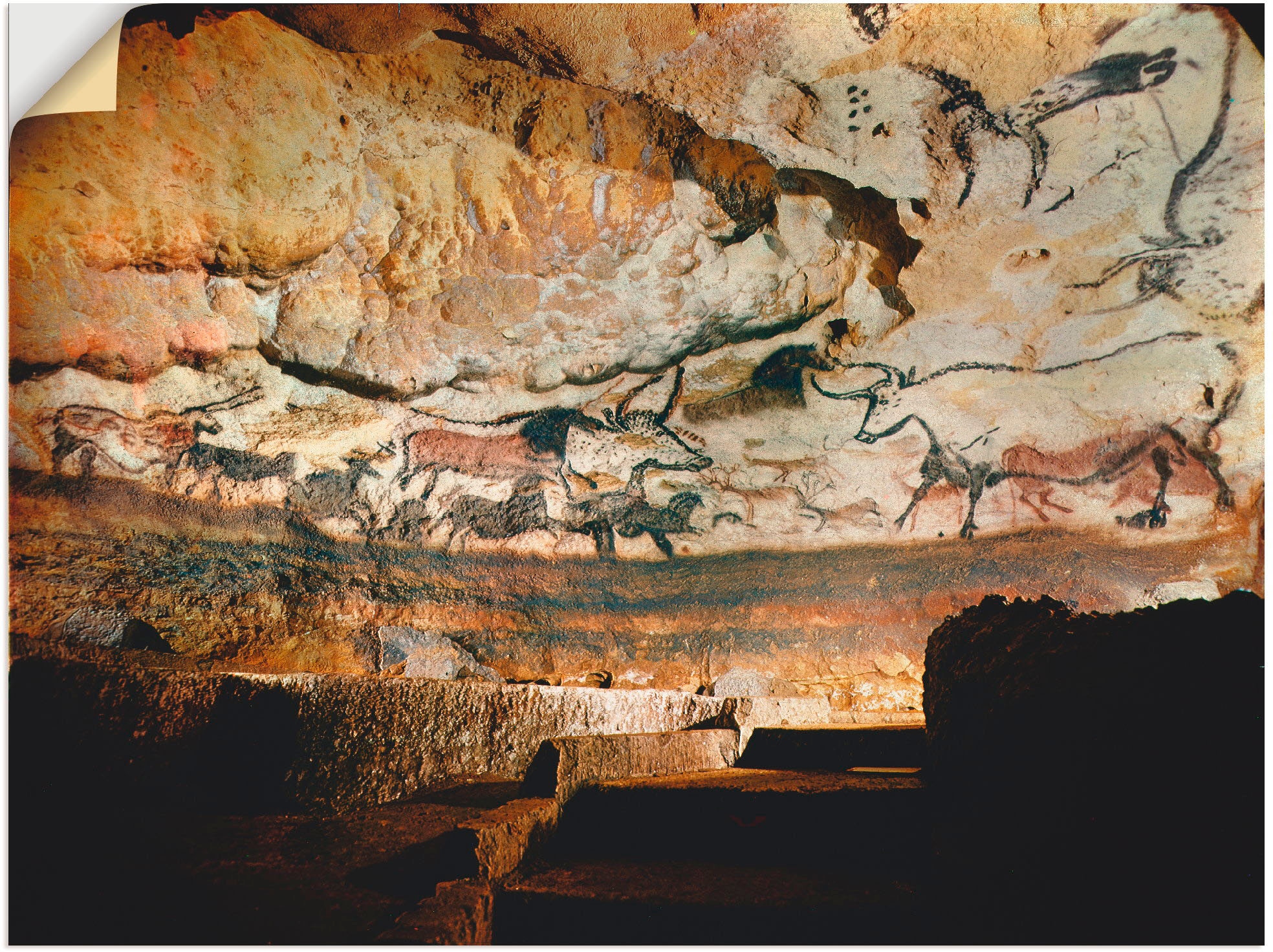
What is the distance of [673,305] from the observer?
4.00m

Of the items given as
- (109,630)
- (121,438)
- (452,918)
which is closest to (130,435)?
(121,438)

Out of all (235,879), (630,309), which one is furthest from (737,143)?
(235,879)

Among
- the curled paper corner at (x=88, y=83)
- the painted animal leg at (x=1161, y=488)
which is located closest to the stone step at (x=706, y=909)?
the curled paper corner at (x=88, y=83)

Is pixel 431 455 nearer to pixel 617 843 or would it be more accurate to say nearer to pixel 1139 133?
pixel 617 843

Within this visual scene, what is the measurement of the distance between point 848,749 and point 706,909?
157 cm

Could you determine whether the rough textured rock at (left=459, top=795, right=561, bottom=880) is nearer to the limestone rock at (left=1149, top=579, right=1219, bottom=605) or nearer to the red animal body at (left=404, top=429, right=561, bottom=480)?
the red animal body at (left=404, top=429, right=561, bottom=480)

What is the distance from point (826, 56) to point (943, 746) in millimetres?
2523

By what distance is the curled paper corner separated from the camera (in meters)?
1.96

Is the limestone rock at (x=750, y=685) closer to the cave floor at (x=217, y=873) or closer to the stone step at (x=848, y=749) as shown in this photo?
the stone step at (x=848, y=749)

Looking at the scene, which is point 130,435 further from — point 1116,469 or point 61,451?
point 1116,469

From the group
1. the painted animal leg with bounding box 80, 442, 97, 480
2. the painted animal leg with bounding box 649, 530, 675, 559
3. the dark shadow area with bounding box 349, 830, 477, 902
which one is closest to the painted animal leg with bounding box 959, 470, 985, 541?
the painted animal leg with bounding box 649, 530, 675, 559

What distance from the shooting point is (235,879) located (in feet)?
4.42

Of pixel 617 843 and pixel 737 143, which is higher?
pixel 737 143

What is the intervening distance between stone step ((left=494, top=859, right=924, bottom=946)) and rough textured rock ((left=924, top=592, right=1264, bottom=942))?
13cm
